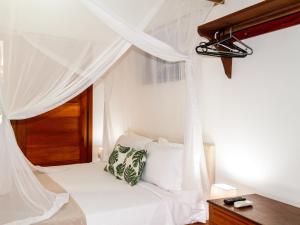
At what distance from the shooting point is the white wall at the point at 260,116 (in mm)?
1925

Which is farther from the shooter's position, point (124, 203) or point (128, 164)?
point (128, 164)

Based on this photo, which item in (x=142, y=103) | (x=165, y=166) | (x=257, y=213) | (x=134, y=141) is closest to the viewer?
(x=257, y=213)

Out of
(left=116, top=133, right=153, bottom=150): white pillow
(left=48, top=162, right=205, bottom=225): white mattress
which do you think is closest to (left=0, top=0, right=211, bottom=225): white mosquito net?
(left=48, top=162, right=205, bottom=225): white mattress

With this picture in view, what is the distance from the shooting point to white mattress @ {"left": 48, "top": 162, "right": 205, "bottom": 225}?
2.12 metres

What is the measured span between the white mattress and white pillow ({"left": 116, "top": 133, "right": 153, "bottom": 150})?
44cm

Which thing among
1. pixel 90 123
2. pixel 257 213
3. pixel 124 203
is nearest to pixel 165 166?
pixel 124 203

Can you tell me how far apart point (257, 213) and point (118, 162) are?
1.56 m

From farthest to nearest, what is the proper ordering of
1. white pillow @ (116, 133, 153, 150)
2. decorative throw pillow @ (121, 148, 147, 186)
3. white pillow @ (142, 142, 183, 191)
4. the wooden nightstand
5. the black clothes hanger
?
white pillow @ (116, 133, 153, 150), decorative throw pillow @ (121, 148, 147, 186), white pillow @ (142, 142, 183, 191), the black clothes hanger, the wooden nightstand

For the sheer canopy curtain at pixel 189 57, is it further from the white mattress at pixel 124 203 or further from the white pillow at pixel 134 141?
the white pillow at pixel 134 141

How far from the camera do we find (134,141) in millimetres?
3225

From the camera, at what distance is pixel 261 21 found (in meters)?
2.01

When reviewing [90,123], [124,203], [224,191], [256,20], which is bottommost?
[124,203]

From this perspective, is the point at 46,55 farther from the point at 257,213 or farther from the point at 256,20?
the point at 257,213

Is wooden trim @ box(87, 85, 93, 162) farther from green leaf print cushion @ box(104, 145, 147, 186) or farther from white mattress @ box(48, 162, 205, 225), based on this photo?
white mattress @ box(48, 162, 205, 225)
